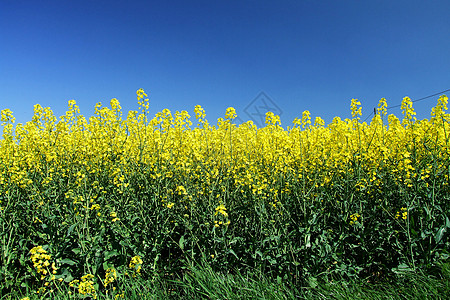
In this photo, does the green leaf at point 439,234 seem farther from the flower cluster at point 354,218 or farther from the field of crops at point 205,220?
the flower cluster at point 354,218

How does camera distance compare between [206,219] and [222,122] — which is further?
[222,122]

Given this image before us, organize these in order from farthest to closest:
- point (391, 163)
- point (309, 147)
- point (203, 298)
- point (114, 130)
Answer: point (309, 147) < point (114, 130) < point (391, 163) < point (203, 298)

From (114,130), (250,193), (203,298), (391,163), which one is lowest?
(203,298)

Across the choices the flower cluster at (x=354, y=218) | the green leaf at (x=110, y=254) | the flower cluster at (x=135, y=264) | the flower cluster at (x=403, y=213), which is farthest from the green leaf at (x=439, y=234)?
the green leaf at (x=110, y=254)

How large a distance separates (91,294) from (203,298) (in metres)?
1.09

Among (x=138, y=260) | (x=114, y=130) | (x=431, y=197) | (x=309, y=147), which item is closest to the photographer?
(x=138, y=260)

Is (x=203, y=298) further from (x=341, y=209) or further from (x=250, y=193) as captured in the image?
(x=341, y=209)

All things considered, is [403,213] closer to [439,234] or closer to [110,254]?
[439,234]

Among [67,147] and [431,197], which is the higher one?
[67,147]

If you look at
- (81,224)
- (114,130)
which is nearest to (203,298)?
(81,224)

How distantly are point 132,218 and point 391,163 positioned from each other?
10.5ft

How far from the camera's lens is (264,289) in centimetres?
262

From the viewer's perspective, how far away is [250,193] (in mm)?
3285

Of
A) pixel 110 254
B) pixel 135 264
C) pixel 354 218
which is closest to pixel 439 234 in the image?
pixel 354 218
